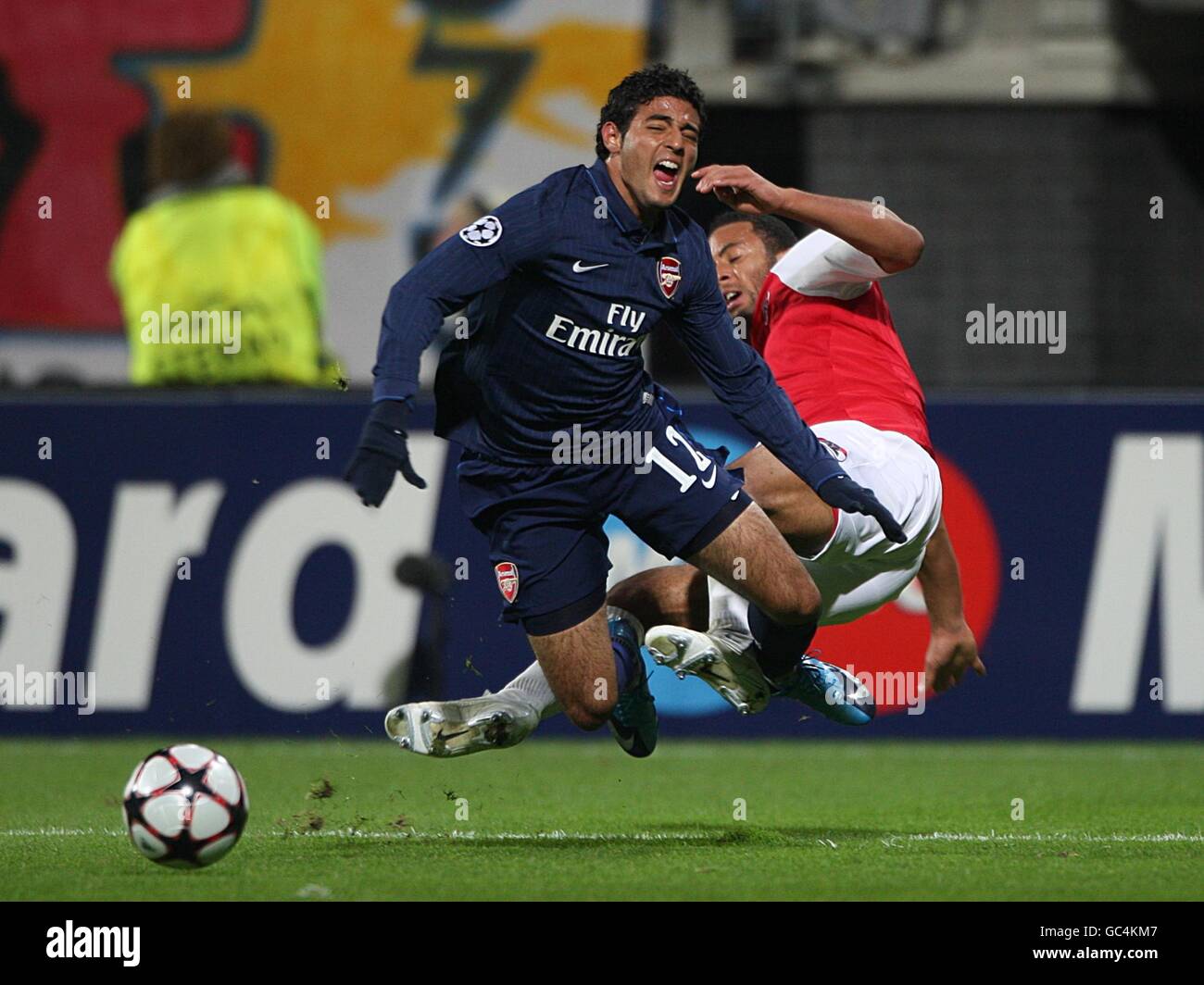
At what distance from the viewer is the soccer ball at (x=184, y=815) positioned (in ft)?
19.6

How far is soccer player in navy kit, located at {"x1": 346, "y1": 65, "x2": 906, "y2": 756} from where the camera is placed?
6.70 meters

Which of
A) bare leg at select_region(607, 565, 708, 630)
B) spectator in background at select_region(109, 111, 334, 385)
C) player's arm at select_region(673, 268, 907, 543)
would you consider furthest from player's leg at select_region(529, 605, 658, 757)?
spectator in background at select_region(109, 111, 334, 385)

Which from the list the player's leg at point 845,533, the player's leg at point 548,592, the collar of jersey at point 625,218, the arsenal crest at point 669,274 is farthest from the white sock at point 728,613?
the collar of jersey at point 625,218

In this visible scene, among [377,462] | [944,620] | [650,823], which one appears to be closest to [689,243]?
[377,462]

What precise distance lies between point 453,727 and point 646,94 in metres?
2.08

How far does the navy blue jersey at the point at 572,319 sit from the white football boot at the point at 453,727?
816 millimetres

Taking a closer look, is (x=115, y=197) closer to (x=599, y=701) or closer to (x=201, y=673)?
(x=201, y=673)

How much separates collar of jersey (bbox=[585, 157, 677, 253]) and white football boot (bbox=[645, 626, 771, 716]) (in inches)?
49.3

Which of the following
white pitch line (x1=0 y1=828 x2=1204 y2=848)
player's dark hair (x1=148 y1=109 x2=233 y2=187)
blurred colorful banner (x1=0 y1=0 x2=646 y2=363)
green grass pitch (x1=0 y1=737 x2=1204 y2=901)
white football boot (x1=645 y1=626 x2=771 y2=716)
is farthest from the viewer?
blurred colorful banner (x1=0 y1=0 x2=646 y2=363)

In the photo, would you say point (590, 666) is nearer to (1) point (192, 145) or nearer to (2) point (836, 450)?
(2) point (836, 450)

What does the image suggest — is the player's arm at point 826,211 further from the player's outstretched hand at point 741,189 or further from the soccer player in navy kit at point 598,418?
the soccer player in navy kit at point 598,418

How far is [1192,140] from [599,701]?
10240 mm

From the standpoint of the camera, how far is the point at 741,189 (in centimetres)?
661

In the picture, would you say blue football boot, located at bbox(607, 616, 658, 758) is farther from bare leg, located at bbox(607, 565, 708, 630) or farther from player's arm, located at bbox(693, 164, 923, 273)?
player's arm, located at bbox(693, 164, 923, 273)
